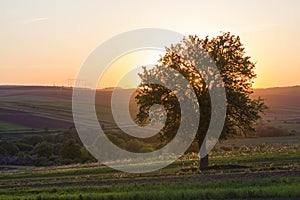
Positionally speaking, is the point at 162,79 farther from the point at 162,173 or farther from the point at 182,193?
the point at 182,193

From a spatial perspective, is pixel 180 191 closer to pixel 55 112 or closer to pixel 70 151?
pixel 70 151

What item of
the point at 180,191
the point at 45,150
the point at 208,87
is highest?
the point at 208,87

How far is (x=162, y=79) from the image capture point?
3881 cm

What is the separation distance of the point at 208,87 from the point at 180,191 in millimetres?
14569

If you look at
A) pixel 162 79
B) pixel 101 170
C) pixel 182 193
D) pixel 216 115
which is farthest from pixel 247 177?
pixel 101 170

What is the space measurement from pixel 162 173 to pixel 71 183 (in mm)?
6322

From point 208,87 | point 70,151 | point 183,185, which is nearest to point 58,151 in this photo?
point 70,151

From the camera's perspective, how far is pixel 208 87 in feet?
125

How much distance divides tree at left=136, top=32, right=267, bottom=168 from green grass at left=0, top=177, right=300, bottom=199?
1039 cm

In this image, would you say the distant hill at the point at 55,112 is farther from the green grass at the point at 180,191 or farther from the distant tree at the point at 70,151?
the green grass at the point at 180,191

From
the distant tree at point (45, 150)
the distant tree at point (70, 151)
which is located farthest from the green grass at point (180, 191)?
the distant tree at point (45, 150)

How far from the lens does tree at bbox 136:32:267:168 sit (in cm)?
3822

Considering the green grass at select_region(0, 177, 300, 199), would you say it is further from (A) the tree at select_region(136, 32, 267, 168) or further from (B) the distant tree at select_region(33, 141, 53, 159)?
(B) the distant tree at select_region(33, 141, 53, 159)

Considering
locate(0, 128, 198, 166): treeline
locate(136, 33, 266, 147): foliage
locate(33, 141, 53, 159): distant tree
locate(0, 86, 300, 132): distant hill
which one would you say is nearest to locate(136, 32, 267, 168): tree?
locate(136, 33, 266, 147): foliage
